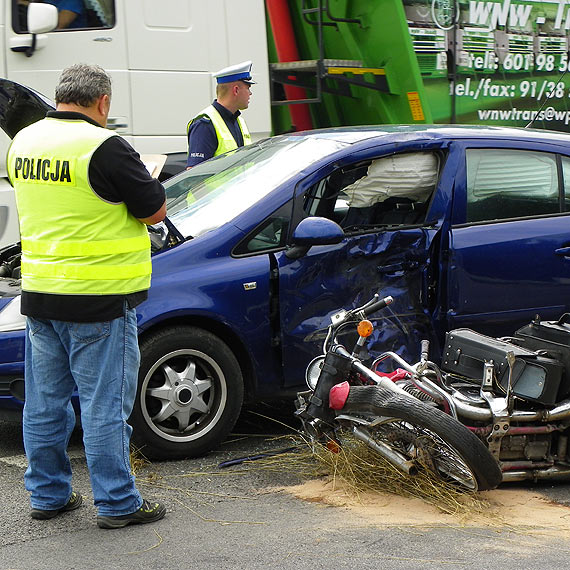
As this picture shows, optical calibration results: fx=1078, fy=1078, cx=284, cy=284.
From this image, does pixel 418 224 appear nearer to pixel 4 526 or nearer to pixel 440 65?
pixel 4 526

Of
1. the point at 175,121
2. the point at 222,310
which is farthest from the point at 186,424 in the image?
the point at 175,121

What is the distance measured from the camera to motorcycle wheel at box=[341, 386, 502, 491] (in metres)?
4.25

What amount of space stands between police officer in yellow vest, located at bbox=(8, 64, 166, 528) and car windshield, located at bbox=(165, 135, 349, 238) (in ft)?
4.16

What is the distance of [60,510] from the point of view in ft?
14.5

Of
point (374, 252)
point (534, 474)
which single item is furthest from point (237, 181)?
point (534, 474)

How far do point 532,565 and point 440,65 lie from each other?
274 inches

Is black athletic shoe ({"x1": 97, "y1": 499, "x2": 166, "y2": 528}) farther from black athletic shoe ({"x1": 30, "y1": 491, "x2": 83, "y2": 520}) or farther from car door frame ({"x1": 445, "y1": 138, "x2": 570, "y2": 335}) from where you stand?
car door frame ({"x1": 445, "y1": 138, "x2": 570, "y2": 335})

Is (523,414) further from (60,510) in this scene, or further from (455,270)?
(60,510)

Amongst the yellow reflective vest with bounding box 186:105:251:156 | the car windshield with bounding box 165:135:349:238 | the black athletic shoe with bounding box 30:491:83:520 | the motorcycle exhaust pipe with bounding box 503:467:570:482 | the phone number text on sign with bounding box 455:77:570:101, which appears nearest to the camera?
the black athletic shoe with bounding box 30:491:83:520

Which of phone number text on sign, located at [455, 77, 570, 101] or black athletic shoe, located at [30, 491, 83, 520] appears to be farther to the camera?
phone number text on sign, located at [455, 77, 570, 101]

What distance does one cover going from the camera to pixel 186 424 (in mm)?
5156

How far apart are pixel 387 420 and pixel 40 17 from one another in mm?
5270

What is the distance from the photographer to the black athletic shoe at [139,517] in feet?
14.0

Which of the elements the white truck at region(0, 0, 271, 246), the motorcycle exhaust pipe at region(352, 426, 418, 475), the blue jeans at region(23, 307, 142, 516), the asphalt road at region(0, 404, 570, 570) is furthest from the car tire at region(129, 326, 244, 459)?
the white truck at region(0, 0, 271, 246)
